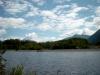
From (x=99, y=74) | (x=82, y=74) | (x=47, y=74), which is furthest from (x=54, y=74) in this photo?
(x=99, y=74)

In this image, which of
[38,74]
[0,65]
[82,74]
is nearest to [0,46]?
[0,65]

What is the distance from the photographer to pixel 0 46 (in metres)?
14.4

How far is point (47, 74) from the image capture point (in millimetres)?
46125

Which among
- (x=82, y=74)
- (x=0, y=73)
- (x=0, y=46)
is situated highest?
(x=0, y=46)

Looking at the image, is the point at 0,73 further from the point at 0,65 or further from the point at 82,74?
the point at 82,74

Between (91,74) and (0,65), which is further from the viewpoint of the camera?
(91,74)

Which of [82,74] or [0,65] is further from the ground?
[0,65]

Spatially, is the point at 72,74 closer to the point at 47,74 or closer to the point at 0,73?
the point at 47,74

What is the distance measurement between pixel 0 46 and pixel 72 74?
110ft

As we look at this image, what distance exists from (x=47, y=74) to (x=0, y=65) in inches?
1266

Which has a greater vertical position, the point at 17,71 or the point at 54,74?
the point at 17,71

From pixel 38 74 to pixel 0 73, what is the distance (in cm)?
3076

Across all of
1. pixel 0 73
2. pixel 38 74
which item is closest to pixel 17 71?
pixel 0 73

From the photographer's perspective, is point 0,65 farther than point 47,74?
No
